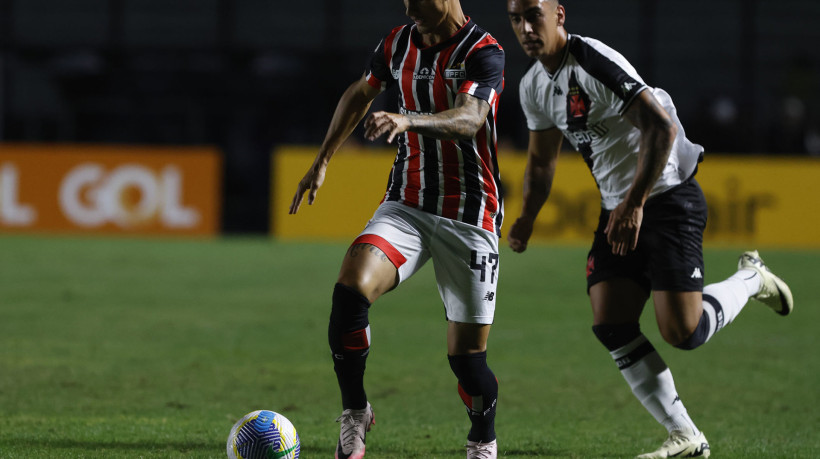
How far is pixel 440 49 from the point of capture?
452cm

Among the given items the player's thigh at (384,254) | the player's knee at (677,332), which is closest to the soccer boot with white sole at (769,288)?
the player's knee at (677,332)

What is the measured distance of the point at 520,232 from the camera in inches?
210

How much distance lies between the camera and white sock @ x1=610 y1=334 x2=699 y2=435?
4949mm

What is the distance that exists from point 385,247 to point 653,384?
4.86ft

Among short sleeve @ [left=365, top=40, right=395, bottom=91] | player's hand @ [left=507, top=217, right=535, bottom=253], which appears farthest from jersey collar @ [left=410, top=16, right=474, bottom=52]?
player's hand @ [left=507, top=217, right=535, bottom=253]

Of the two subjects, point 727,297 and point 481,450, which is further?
point 727,297

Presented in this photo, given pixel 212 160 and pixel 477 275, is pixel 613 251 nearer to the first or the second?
pixel 477 275

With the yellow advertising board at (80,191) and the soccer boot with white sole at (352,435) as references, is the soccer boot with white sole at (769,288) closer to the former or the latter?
the soccer boot with white sole at (352,435)

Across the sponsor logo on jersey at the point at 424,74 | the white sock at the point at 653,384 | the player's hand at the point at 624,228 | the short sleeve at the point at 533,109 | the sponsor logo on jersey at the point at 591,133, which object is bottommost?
the white sock at the point at 653,384

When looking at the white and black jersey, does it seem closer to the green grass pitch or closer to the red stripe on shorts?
the red stripe on shorts

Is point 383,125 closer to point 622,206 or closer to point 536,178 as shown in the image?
point 622,206

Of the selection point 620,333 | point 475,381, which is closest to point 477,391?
point 475,381

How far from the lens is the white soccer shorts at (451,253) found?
4559 millimetres

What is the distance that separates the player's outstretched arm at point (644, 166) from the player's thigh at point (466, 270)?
0.56 m
